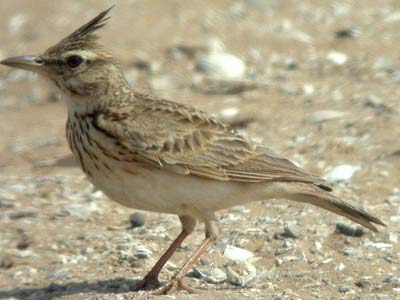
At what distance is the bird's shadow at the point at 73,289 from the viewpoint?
653 centimetres

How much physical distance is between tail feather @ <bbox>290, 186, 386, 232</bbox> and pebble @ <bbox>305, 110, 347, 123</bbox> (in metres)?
3.38

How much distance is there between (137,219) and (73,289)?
1388 millimetres

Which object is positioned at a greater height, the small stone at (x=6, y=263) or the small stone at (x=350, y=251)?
the small stone at (x=350, y=251)

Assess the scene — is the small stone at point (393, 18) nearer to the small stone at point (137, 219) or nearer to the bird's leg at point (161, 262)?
the small stone at point (137, 219)

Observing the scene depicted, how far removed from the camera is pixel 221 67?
11.9 m

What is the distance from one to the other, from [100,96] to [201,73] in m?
5.40

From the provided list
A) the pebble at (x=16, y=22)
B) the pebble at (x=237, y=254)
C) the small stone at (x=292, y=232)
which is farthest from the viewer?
the pebble at (x=16, y=22)

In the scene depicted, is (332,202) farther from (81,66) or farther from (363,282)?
(81,66)

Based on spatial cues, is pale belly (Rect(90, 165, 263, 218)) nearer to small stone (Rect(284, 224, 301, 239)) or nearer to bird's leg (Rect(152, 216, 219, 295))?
bird's leg (Rect(152, 216, 219, 295))

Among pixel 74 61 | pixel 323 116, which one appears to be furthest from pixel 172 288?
pixel 323 116

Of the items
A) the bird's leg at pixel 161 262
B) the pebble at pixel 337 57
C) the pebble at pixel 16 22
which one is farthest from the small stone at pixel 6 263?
the pebble at pixel 16 22

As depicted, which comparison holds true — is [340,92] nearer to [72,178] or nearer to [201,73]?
[201,73]

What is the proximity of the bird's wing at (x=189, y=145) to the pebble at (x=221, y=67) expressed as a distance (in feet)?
16.7

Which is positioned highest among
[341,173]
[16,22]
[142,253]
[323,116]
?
[323,116]
